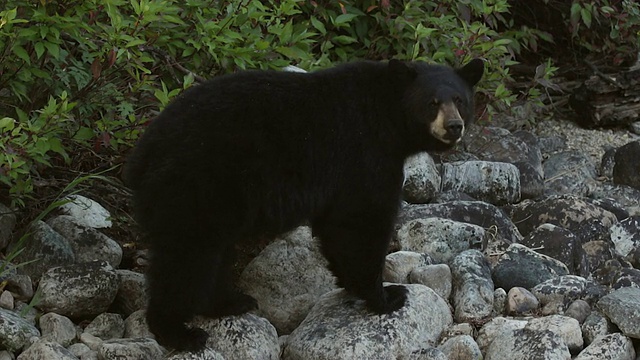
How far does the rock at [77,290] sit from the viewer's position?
5.21 metres

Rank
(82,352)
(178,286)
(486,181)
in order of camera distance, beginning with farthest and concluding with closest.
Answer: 1. (486,181)
2. (82,352)
3. (178,286)

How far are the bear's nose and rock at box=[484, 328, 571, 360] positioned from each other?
1028 mm

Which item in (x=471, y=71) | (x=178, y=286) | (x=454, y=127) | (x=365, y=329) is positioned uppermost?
(x=471, y=71)

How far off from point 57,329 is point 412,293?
1.82 m

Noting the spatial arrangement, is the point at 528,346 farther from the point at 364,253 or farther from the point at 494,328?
the point at 364,253

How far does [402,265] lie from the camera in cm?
590

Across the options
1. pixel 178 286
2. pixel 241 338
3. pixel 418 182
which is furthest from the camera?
pixel 418 182

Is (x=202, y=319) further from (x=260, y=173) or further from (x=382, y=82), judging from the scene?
(x=382, y=82)

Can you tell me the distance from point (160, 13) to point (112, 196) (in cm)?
131

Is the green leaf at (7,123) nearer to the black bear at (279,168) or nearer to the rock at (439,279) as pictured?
the black bear at (279,168)

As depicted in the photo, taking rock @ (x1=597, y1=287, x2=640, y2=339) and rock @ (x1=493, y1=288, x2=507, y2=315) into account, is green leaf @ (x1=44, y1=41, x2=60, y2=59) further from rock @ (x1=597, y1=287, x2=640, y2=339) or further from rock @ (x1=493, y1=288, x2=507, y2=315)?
rock @ (x1=597, y1=287, x2=640, y2=339)

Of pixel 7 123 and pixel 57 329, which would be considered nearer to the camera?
pixel 7 123

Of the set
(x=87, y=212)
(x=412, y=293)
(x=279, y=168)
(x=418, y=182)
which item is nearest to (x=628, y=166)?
(x=418, y=182)

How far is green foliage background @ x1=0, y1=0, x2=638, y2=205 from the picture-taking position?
5.38 metres
